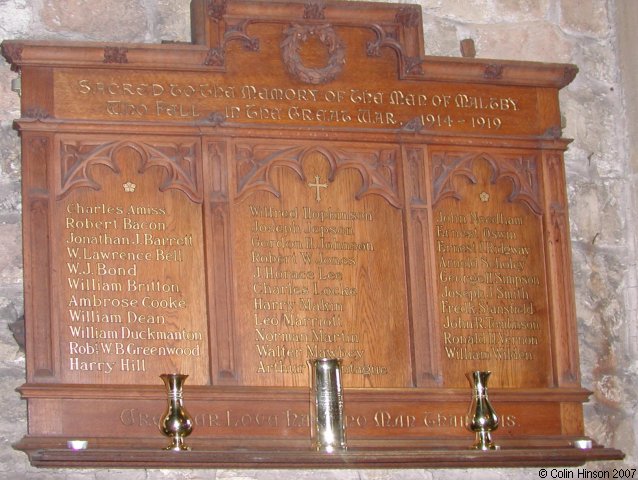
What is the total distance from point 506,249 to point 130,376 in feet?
5.05

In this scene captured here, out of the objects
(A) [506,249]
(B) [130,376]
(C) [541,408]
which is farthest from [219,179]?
(C) [541,408]

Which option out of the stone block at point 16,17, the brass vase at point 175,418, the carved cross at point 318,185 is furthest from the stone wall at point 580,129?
the carved cross at point 318,185

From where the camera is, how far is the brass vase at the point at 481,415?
4.61 metres

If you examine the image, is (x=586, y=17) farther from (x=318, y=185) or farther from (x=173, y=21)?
(x=173, y=21)

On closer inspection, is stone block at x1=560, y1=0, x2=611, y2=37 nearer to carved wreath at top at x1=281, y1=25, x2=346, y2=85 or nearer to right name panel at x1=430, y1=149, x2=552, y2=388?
right name panel at x1=430, y1=149, x2=552, y2=388

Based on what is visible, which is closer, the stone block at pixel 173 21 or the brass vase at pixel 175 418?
the brass vase at pixel 175 418

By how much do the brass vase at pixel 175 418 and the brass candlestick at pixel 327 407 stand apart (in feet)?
1.42

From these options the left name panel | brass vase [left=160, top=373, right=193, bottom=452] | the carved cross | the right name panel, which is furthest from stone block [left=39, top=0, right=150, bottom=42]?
brass vase [left=160, top=373, right=193, bottom=452]

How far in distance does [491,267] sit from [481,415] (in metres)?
0.68

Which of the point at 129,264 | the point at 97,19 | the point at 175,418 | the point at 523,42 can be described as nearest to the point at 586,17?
the point at 523,42

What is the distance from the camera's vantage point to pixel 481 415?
182 inches

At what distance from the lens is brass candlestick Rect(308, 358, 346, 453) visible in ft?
14.6

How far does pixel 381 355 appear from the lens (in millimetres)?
4848

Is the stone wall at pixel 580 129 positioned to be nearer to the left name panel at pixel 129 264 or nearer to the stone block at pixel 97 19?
the stone block at pixel 97 19
